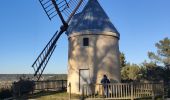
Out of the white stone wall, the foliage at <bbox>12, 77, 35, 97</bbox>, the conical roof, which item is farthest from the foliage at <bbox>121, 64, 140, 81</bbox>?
the white stone wall

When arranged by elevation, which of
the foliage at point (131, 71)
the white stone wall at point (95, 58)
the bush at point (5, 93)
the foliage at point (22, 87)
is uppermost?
the white stone wall at point (95, 58)

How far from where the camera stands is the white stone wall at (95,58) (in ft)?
86.1

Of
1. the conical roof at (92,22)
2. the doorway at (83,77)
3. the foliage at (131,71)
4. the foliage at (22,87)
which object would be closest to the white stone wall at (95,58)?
the doorway at (83,77)

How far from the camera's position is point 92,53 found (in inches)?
1038

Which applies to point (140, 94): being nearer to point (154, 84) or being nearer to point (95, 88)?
point (154, 84)

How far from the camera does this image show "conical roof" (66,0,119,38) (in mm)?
26672

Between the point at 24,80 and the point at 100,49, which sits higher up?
the point at 100,49

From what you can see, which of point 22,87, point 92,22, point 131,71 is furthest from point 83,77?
point 131,71

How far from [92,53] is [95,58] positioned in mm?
465

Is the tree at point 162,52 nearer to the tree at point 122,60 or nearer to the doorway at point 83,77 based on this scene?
the tree at point 122,60

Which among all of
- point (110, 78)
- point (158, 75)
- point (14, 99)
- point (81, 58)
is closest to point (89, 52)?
point (81, 58)

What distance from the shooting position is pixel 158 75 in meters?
42.8

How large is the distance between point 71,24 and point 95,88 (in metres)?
6.73

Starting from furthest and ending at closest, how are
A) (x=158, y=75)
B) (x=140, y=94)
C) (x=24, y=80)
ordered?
(x=158, y=75) < (x=24, y=80) < (x=140, y=94)
